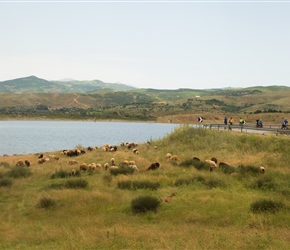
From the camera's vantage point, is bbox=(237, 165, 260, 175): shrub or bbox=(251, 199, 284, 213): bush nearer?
bbox=(251, 199, 284, 213): bush

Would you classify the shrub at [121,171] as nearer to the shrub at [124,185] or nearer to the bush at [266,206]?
the shrub at [124,185]

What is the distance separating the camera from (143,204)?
13820mm

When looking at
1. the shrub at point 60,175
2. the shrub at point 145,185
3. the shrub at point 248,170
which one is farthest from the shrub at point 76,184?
the shrub at point 248,170

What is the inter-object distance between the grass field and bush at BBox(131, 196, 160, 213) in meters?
0.17

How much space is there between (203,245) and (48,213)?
7045 mm

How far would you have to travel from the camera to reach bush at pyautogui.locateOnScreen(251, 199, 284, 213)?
1316cm

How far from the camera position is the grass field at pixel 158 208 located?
34.0ft

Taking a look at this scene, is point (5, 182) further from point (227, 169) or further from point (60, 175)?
point (227, 169)

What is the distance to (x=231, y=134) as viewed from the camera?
30.6m

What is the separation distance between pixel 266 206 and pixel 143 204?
4.65m

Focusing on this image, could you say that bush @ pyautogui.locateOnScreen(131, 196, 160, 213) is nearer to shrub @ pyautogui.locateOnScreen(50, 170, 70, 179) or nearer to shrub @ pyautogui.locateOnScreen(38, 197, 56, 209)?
shrub @ pyautogui.locateOnScreen(38, 197, 56, 209)

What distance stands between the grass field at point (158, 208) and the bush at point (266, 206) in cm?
4

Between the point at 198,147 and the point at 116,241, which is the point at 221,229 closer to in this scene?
the point at 116,241

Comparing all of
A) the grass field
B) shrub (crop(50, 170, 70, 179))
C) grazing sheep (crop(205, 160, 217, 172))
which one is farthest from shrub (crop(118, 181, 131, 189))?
grazing sheep (crop(205, 160, 217, 172))
